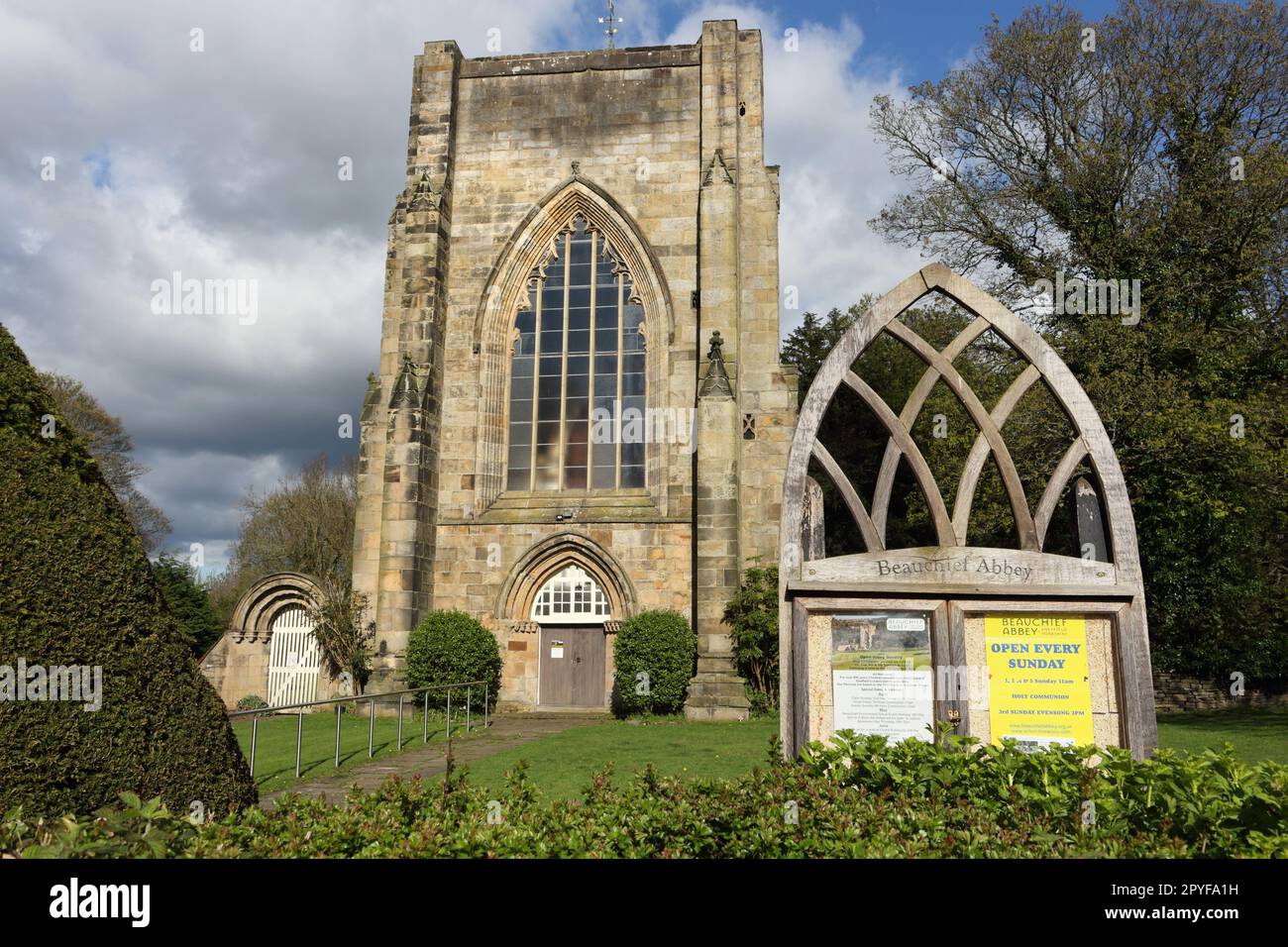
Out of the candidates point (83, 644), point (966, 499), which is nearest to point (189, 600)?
point (83, 644)

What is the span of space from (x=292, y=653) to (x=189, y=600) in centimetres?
1036

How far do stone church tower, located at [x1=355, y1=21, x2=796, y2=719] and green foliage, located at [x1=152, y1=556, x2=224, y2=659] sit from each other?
43.4ft

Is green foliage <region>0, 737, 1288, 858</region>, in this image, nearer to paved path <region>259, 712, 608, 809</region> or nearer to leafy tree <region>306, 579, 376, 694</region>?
paved path <region>259, 712, 608, 809</region>

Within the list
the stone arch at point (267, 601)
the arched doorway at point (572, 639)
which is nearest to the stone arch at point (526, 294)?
the arched doorway at point (572, 639)

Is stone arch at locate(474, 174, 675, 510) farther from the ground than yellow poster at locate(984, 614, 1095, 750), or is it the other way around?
stone arch at locate(474, 174, 675, 510)

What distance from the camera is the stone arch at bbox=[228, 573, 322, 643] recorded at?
2091 cm

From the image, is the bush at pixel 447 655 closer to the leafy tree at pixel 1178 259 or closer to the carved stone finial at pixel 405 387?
the carved stone finial at pixel 405 387

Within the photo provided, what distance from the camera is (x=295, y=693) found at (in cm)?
2084

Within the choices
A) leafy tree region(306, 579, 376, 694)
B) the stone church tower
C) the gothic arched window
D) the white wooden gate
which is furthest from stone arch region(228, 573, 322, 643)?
the gothic arched window

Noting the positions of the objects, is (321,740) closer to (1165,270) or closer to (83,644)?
(83,644)

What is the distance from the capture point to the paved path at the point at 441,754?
30.7ft
